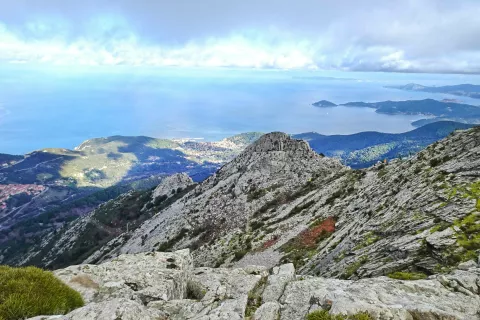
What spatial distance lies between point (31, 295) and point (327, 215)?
121ft

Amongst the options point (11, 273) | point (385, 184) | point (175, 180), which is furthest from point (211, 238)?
point (175, 180)

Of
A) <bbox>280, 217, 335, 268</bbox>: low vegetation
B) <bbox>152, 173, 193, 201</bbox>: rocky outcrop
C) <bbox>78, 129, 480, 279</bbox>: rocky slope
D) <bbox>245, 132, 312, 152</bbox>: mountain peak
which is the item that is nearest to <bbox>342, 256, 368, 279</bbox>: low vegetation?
<bbox>78, 129, 480, 279</bbox>: rocky slope

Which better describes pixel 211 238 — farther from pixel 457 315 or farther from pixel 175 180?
pixel 175 180

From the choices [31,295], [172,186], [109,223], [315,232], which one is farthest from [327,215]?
[109,223]

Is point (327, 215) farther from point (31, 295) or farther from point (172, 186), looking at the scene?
point (172, 186)

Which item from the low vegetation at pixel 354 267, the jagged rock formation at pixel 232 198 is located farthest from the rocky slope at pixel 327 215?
the jagged rock formation at pixel 232 198

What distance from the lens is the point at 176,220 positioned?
7144 cm

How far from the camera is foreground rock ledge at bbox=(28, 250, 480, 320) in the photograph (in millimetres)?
11297

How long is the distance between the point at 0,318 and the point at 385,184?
3848 cm

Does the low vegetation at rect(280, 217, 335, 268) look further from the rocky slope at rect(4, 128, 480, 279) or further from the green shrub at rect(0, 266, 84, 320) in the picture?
the green shrub at rect(0, 266, 84, 320)

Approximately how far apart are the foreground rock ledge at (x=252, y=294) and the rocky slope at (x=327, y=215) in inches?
217

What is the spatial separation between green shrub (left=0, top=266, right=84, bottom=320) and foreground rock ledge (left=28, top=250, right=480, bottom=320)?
1.13m

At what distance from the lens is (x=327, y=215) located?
142ft

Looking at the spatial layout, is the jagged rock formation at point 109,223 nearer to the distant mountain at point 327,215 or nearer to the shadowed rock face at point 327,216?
the distant mountain at point 327,215
